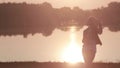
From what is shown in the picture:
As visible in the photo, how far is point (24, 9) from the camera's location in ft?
142

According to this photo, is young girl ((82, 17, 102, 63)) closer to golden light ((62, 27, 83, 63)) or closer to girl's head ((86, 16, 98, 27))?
girl's head ((86, 16, 98, 27))

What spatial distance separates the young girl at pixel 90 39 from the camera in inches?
764

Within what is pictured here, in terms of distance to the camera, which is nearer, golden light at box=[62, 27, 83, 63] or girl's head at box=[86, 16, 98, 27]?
girl's head at box=[86, 16, 98, 27]

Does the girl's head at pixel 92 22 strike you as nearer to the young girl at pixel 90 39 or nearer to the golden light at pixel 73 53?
the young girl at pixel 90 39

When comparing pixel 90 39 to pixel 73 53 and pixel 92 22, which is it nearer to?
pixel 92 22

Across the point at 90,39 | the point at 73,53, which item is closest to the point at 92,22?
the point at 90,39

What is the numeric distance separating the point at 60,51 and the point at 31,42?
3615 mm

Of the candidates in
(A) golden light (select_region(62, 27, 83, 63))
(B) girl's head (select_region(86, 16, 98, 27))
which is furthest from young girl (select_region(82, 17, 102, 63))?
(A) golden light (select_region(62, 27, 83, 63))

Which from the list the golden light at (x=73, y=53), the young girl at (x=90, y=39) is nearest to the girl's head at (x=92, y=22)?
the young girl at (x=90, y=39)

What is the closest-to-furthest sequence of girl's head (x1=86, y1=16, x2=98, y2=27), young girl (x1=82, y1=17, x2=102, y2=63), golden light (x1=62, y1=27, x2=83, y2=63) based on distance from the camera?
young girl (x1=82, y1=17, x2=102, y2=63) < girl's head (x1=86, y1=16, x2=98, y2=27) < golden light (x1=62, y1=27, x2=83, y2=63)

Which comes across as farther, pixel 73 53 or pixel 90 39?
pixel 73 53

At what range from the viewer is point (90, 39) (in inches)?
773

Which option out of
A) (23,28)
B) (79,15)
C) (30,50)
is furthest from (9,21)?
(30,50)

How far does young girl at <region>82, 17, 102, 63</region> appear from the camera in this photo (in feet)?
63.7
